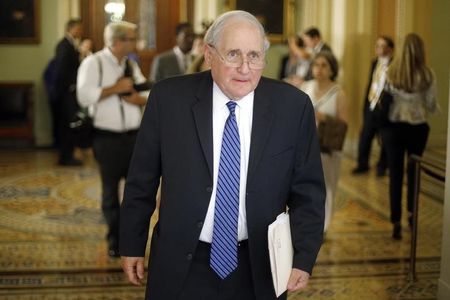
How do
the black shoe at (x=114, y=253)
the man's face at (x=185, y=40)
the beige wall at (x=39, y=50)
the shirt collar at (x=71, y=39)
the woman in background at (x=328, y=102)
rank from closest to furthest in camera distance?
1. the black shoe at (x=114, y=253)
2. the woman in background at (x=328, y=102)
3. the man's face at (x=185, y=40)
4. the shirt collar at (x=71, y=39)
5. the beige wall at (x=39, y=50)

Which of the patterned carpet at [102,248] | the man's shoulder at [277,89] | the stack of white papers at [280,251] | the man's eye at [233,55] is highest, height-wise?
the man's eye at [233,55]

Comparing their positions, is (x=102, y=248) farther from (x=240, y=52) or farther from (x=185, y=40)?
(x=240, y=52)

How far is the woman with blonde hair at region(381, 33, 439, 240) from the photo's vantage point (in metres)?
7.09

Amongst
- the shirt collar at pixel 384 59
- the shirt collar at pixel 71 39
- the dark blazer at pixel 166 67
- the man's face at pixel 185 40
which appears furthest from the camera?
the shirt collar at pixel 71 39

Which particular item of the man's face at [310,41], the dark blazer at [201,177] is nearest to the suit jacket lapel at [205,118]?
the dark blazer at [201,177]

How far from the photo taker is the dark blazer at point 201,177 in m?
2.87

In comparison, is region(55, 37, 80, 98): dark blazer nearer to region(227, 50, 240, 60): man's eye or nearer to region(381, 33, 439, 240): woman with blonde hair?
region(381, 33, 439, 240): woman with blonde hair

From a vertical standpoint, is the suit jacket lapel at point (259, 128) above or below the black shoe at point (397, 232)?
above

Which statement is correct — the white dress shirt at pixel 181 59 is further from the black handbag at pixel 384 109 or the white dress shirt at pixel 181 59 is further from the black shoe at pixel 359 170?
the black shoe at pixel 359 170

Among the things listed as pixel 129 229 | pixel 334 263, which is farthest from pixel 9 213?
pixel 129 229

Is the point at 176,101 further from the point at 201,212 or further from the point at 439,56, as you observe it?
the point at 439,56

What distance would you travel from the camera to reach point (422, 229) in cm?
753

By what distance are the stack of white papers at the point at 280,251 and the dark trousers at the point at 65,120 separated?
8.60 m

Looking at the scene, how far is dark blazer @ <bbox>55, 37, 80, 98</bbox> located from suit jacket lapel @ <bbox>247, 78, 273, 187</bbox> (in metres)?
8.72
